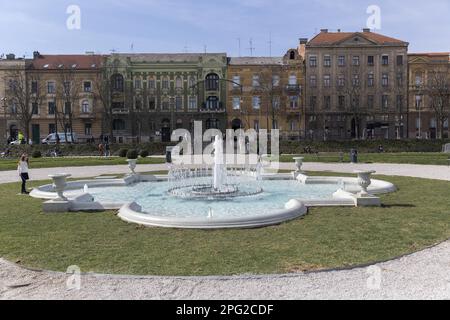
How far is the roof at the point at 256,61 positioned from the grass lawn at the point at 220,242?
5739cm

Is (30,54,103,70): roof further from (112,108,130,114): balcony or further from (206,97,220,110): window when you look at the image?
(206,97,220,110): window

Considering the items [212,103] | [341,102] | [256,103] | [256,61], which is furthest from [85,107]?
[341,102]

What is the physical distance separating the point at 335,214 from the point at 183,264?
628cm

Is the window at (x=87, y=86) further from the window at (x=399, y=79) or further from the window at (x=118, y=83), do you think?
the window at (x=399, y=79)

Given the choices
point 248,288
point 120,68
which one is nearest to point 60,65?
point 120,68

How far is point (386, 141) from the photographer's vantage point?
53.7 meters

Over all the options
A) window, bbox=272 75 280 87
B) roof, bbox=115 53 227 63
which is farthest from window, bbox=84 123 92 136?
window, bbox=272 75 280 87

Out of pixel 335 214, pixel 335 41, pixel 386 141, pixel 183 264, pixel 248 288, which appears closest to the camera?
pixel 248 288

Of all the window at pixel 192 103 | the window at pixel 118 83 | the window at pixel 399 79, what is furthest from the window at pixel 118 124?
the window at pixel 399 79

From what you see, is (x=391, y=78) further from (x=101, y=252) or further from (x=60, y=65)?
(x=101, y=252)

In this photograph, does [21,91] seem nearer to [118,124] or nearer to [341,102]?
[118,124]

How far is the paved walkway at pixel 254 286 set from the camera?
22.2 ft

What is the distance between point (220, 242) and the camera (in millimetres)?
9859

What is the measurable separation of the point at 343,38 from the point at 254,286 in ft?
218
